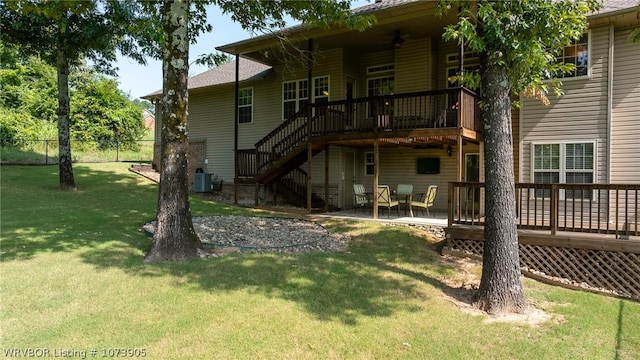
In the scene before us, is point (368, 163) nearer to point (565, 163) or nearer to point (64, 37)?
point (565, 163)

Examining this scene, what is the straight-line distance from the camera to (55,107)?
1108 inches

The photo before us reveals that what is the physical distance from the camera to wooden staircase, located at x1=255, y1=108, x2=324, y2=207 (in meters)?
13.1

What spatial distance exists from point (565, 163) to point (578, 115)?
49.9 inches

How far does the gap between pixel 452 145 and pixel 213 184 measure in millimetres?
9971

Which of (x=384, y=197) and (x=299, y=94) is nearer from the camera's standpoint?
(x=384, y=197)

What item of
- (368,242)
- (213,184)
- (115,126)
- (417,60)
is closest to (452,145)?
(417,60)

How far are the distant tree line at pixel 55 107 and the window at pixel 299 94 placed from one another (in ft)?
49.7

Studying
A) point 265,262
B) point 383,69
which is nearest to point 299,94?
point 383,69

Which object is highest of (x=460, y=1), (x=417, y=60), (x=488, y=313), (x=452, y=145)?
(x=417, y=60)

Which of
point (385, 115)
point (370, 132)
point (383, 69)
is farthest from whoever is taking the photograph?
point (383, 69)

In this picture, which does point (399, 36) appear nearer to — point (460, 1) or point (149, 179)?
point (460, 1)

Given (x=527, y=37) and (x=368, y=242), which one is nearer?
(x=527, y=37)

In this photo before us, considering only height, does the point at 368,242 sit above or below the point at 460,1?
below

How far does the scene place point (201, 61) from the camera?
10367mm
